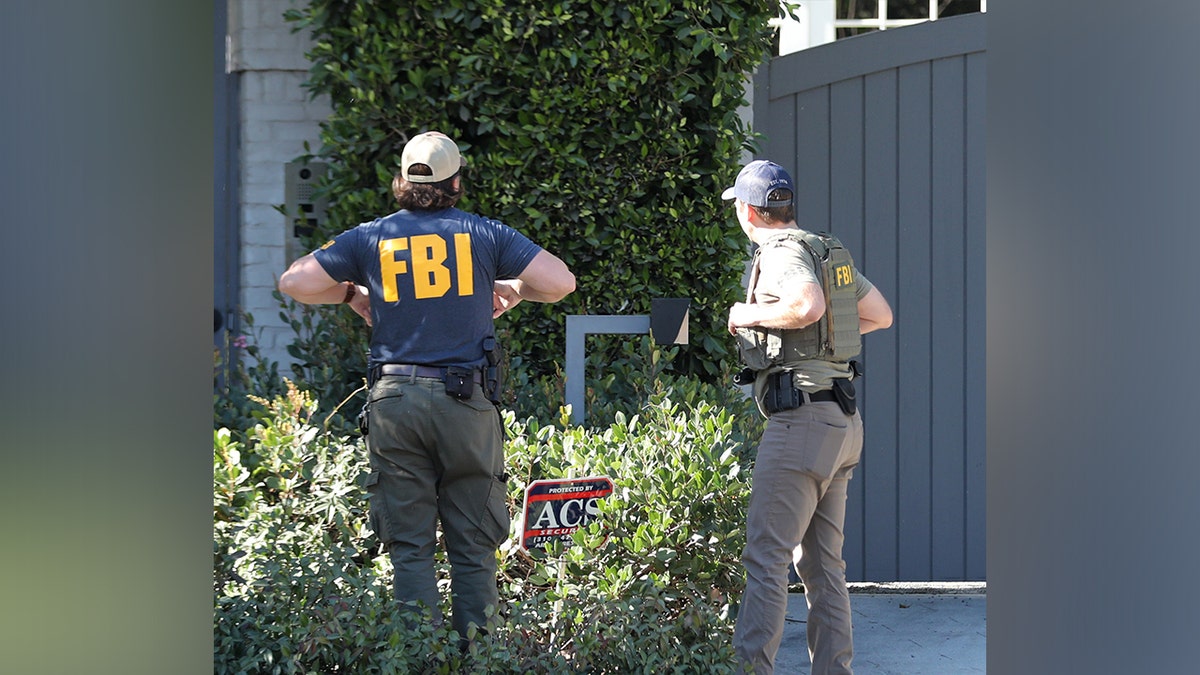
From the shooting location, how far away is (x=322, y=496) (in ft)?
14.0

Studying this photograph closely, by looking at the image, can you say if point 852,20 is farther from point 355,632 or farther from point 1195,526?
point 1195,526

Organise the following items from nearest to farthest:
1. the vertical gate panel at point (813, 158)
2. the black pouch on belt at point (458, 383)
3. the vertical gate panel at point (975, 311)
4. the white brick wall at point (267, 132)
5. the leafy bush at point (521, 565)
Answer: the leafy bush at point (521, 565) < the black pouch on belt at point (458, 383) < the vertical gate panel at point (975, 311) < the vertical gate panel at point (813, 158) < the white brick wall at point (267, 132)

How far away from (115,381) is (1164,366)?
1078mm

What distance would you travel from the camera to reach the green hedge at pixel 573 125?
19.2ft

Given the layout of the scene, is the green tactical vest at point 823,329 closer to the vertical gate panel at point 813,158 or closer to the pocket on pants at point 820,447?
the pocket on pants at point 820,447

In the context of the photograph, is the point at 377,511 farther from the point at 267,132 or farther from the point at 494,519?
the point at 267,132

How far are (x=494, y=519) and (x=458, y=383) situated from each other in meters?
0.46

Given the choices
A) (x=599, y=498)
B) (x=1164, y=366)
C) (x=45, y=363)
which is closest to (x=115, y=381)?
(x=45, y=363)

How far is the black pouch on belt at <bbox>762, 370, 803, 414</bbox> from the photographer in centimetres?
410

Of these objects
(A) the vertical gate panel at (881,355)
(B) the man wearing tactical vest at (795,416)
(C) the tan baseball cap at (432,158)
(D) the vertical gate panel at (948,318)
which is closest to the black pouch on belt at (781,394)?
(B) the man wearing tactical vest at (795,416)

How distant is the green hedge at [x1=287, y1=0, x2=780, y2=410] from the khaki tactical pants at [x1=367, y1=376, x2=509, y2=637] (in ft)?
5.89

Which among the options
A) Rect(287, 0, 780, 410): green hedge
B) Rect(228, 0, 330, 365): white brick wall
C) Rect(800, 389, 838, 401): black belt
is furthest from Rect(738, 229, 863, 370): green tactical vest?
Rect(228, 0, 330, 365): white brick wall

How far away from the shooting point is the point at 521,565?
176 inches

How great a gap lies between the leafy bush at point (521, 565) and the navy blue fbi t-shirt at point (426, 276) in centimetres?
56
